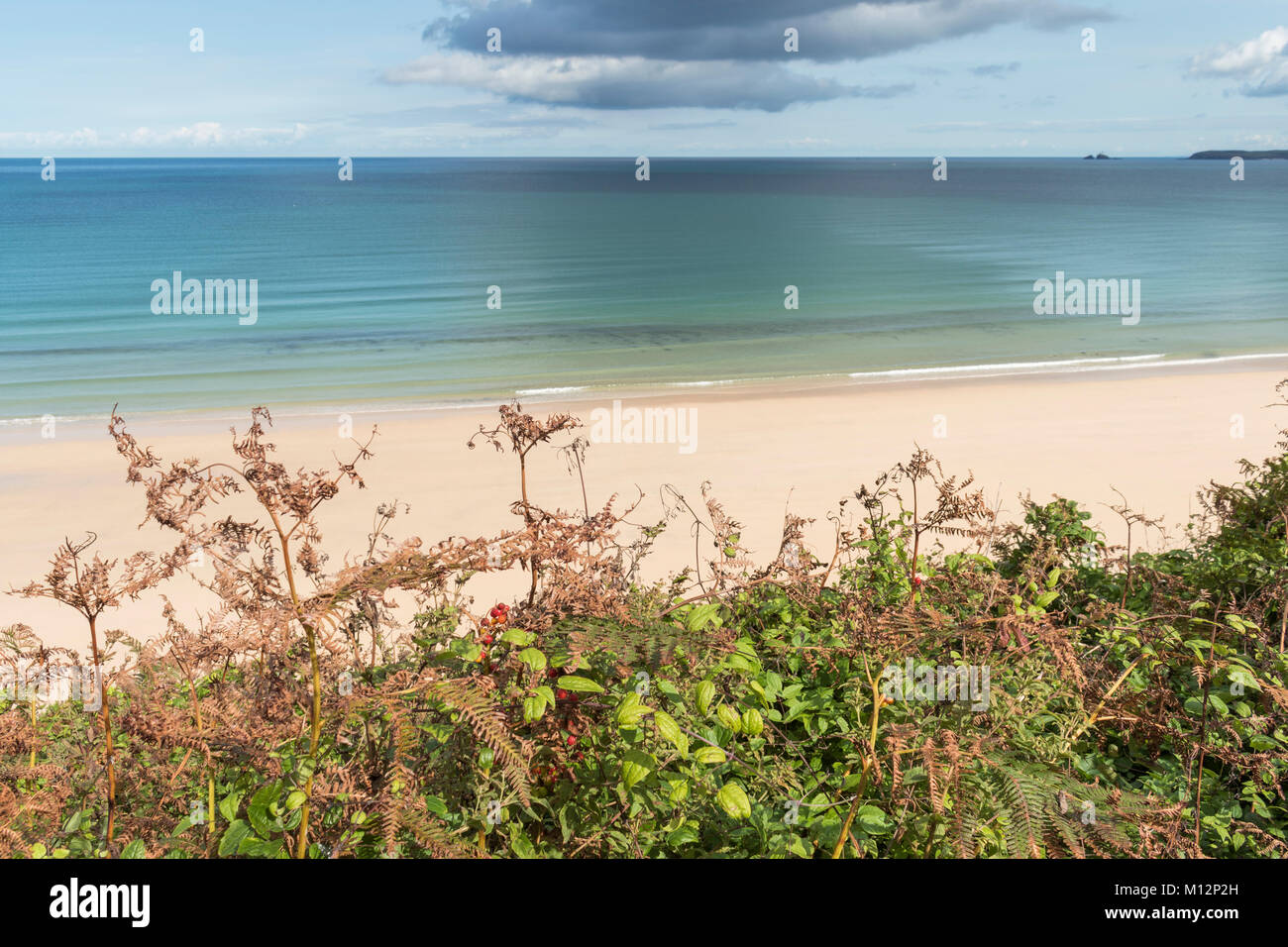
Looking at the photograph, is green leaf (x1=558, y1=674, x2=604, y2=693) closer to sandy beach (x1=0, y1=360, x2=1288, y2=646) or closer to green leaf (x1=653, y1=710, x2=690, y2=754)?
green leaf (x1=653, y1=710, x2=690, y2=754)

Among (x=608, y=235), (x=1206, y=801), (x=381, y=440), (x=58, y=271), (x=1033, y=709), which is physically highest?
(x=608, y=235)

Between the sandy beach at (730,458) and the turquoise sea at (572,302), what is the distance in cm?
257

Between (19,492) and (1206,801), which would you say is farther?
(19,492)

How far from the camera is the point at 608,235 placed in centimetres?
5044

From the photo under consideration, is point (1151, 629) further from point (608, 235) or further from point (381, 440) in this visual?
point (608, 235)

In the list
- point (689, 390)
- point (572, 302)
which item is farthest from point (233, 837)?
point (572, 302)

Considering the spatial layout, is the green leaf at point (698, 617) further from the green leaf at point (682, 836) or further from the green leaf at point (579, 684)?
the green leaf at point (682, 836)

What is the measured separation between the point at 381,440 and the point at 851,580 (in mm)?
9155

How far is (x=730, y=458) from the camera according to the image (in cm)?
1045

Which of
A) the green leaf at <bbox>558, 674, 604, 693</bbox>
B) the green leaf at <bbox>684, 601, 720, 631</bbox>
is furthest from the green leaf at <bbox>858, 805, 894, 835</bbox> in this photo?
the green leaf at <bbox>558, 674, 604, 693</bbox>

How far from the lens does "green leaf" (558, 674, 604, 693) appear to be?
207 cm

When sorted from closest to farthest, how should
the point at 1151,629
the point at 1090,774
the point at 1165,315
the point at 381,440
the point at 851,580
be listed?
1. the point at 1090,774
2. the point at 1151,629
3. the point at 851,580
4. the point at 381,440
5. the point at 1165,315

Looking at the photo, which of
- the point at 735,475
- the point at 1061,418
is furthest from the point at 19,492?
the point at 1061,418

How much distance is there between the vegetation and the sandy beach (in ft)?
12.4
